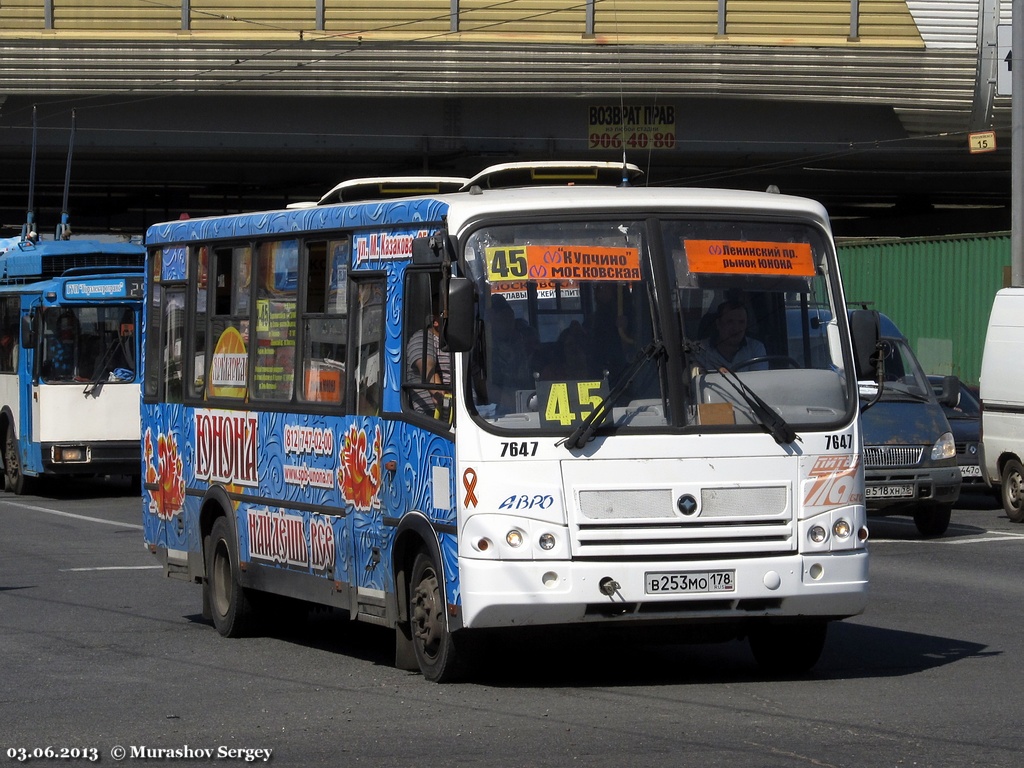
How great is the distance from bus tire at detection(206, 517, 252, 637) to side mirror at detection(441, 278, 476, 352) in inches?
136

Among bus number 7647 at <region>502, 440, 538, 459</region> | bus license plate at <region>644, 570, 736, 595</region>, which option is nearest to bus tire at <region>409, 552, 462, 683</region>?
bus number 7647 at <region>502, 440, 538, 459</region>

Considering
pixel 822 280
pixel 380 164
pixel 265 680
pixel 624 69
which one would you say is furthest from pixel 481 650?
pixel 380 164

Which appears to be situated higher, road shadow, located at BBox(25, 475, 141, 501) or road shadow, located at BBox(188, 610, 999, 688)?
road shadow, located at BBox(188, 610, 999, 688)

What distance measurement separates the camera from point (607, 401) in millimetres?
8812


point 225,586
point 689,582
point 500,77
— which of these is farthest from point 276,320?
point 500,77

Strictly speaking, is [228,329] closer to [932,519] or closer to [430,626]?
[430,626]

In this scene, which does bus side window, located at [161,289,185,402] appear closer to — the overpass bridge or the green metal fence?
the green metal fence

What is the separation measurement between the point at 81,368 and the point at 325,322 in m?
15.3

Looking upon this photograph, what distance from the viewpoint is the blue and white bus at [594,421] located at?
28.4ft

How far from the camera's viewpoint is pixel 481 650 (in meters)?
9.09

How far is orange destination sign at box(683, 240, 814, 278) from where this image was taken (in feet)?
30.0

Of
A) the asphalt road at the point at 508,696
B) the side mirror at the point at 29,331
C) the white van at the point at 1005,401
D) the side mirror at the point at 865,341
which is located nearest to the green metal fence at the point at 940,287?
the white van at the point at 1005,401

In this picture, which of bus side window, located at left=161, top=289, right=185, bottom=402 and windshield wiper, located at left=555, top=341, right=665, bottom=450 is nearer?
windshield wiper, located at left=555, top=341, right=665, bottom=450

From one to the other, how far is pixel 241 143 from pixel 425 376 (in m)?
25.6
